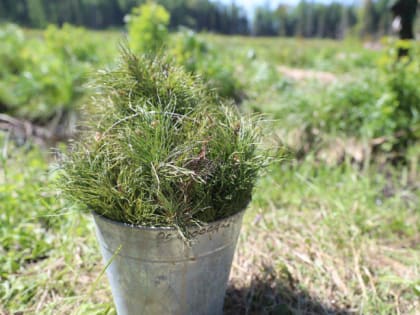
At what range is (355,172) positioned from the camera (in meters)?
2.77

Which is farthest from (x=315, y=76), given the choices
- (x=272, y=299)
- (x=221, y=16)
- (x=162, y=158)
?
(x=221, y=16)

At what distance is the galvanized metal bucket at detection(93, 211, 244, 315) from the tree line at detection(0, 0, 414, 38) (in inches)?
318

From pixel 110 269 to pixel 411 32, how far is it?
3675 millimetres

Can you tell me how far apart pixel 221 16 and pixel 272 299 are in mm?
26748

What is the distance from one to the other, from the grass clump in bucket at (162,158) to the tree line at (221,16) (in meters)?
7.75

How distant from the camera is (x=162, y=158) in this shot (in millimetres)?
1166

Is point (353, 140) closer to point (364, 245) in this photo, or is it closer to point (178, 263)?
point (364, 245)

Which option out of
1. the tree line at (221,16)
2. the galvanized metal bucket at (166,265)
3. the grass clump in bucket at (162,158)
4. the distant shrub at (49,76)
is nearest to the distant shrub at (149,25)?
the distant shrub at (49,76)

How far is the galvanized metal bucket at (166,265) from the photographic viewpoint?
118 cm

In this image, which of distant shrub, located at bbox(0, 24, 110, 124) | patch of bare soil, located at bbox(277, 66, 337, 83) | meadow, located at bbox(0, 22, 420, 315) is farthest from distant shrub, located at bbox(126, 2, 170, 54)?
patch of bare soil, located at bbox(277, 66, 337, 83)

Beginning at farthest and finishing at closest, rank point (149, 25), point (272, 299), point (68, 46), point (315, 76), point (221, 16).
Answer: point (221, 16)
point (68, 46)
point (315, 76)
point (149, 25)
point (272, 299)

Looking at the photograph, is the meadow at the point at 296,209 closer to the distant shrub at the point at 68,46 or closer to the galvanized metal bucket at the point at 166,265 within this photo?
the galvanized metal bucket at the point at 166,265

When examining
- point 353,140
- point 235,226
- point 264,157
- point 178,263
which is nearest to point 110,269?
point 178,263

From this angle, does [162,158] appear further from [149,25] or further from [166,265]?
[149,25]
